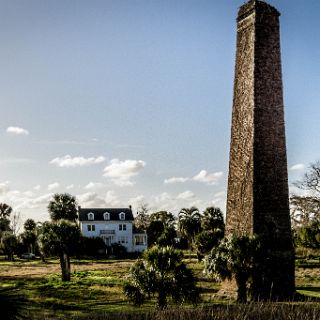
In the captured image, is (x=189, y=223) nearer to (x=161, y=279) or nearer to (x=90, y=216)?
(x=90, y=216)

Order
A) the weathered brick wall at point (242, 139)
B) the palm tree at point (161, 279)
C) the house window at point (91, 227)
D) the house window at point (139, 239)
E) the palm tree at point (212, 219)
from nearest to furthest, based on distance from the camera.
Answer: the palm tree at point (161, 279) → the weathered brick wall at point (242, 139) → the palm tree at point (212, 219) → the house window at point (91, 227) → the house window at point (139, 239)

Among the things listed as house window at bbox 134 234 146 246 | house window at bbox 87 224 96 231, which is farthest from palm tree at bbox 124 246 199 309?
house window at bbox 134 234 146 246

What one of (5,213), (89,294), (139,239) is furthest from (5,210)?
(89,294)

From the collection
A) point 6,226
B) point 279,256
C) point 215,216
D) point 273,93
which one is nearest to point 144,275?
point 279,256

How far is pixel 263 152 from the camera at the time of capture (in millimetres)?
23734

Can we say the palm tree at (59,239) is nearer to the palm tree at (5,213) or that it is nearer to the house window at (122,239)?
the house window at (122,239)

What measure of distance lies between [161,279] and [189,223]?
54.8 m

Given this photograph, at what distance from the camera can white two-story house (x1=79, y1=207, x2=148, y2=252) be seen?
73188mm

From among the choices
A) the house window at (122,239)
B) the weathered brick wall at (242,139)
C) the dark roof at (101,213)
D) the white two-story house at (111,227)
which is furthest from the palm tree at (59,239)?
the house window at (122,239)

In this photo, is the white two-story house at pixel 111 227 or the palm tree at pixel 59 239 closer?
the palm tree at pixel 59 239

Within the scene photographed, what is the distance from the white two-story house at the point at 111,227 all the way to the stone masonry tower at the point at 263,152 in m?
50.6

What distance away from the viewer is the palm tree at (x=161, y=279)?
1725 cm

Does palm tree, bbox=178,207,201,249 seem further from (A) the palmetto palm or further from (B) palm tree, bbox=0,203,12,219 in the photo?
(B) palm tree, bbox=0,203,12,219

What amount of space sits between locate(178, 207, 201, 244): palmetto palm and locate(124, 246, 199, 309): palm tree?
5228 centimetres
